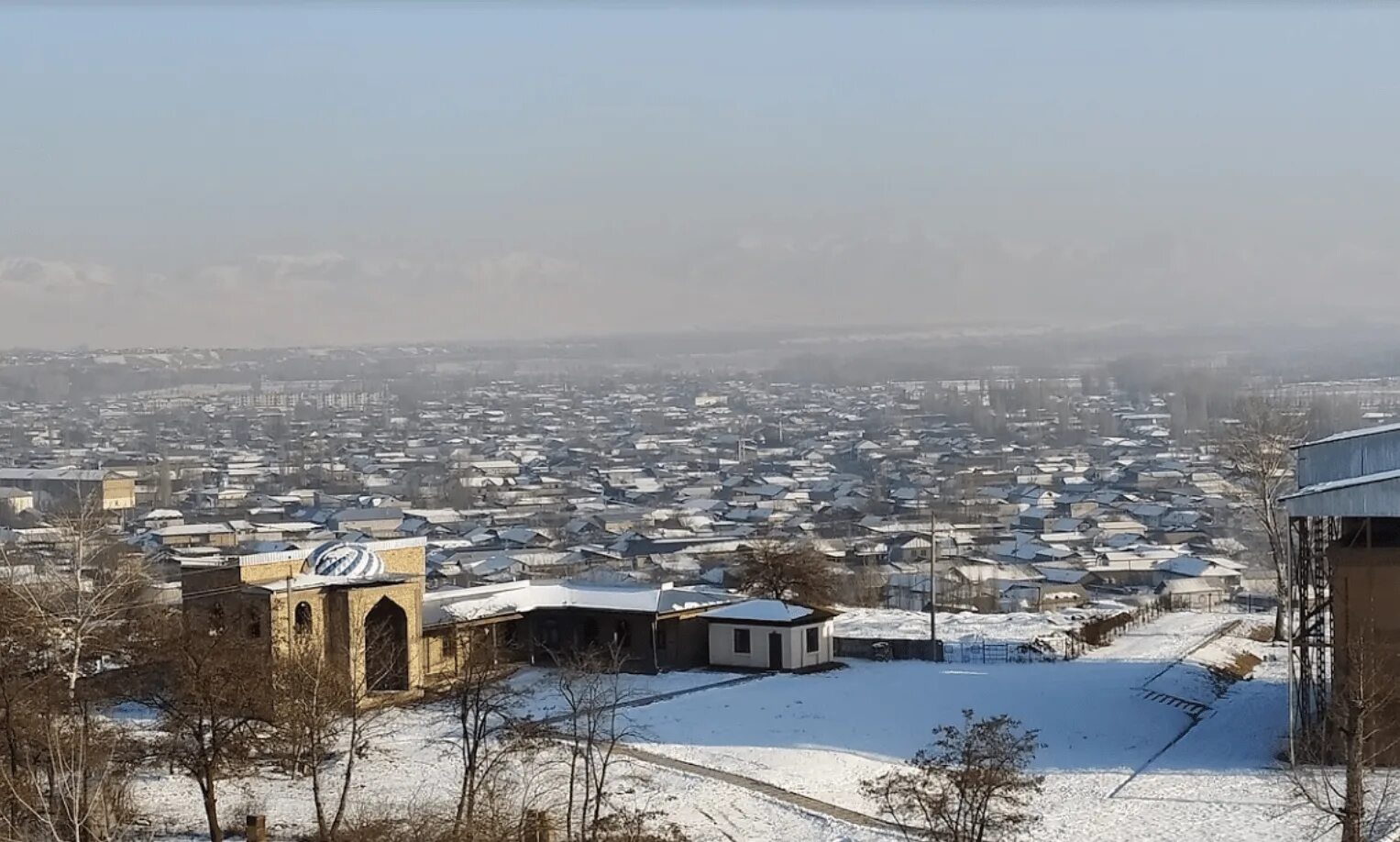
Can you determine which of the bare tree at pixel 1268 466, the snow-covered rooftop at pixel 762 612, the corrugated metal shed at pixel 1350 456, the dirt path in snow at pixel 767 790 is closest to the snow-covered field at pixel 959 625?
the snow-covered rooftop at pixel 762 612

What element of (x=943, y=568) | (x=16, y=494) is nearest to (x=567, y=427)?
(x=16, y=494)

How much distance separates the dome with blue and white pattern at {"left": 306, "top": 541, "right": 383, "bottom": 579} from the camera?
27.6 m

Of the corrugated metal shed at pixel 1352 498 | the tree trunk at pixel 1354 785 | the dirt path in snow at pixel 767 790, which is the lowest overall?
the dirt path in snow at pixel 767 790

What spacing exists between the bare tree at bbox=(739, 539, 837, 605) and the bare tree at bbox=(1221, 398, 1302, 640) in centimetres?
921

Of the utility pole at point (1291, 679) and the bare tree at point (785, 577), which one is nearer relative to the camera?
the utility pole at point (1291, 679)

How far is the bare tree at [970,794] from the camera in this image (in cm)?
1521

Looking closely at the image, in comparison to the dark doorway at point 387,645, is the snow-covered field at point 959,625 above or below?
below

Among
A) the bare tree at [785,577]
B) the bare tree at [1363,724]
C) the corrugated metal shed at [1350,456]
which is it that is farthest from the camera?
the bare tree at [785,577]

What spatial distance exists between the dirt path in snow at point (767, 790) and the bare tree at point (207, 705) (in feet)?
16.5

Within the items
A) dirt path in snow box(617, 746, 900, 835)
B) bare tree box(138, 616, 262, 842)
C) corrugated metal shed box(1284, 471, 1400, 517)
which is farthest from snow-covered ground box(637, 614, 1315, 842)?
bare tree box(138, 616, 262, 842)

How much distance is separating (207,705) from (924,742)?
32.1 ft

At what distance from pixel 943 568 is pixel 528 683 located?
29.5 m

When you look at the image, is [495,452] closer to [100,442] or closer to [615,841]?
[100,442]

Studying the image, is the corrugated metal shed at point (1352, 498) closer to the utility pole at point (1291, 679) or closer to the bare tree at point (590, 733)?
the utility pole at point (1291, 679)
